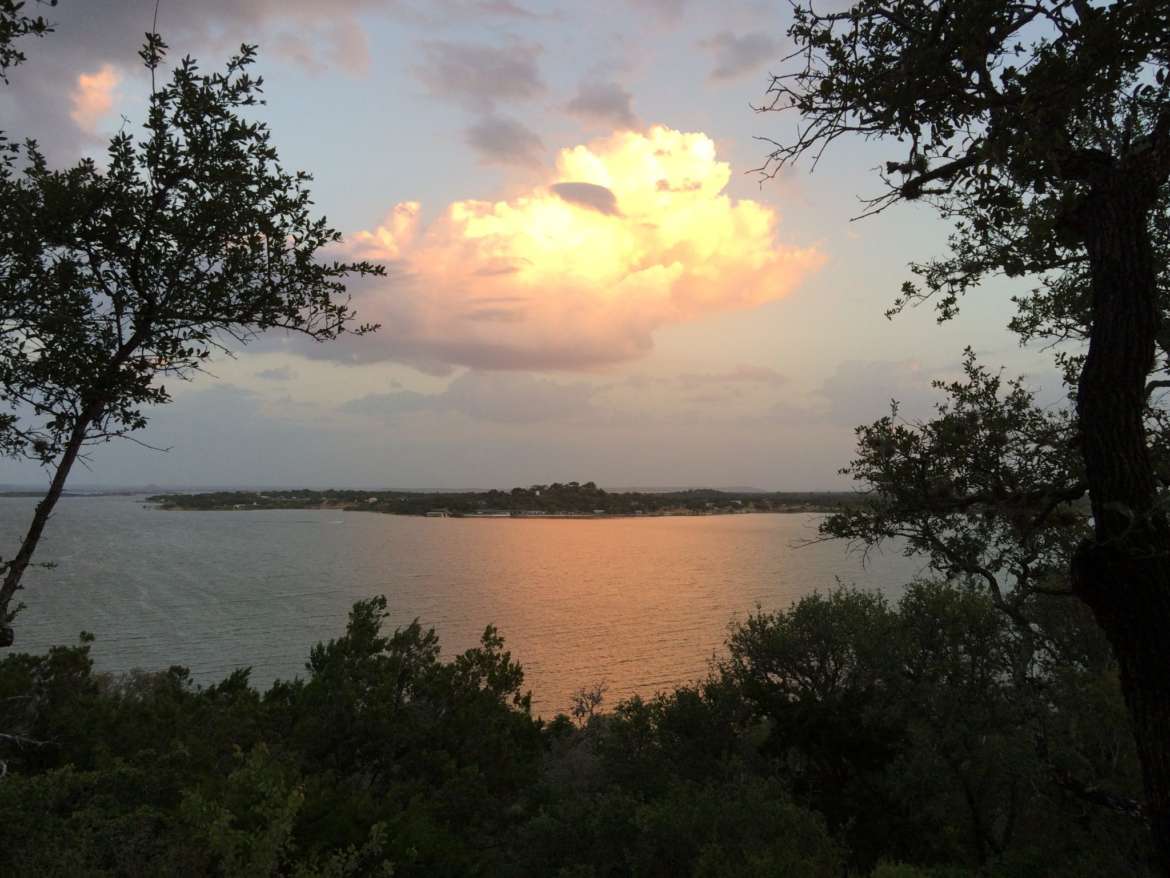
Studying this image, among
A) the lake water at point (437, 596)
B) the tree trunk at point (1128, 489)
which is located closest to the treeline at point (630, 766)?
the tree trunk at point (1128, 489)

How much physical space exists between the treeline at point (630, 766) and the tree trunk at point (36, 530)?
109cm

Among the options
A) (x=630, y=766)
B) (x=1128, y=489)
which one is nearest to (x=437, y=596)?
(x=630, y=766)

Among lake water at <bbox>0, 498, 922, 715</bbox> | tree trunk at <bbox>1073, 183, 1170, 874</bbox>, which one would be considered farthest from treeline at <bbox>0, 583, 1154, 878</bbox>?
lake water at <bbox>0, 498, 922, 715</bbox>

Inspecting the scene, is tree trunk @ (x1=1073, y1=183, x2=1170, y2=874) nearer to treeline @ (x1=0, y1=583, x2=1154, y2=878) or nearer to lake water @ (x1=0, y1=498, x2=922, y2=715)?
treeline @ (x1=0, y1=583, x2=1154, y2=878)

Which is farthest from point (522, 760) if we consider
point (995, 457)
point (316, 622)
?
point (316, 622)

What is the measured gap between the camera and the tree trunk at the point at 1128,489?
396cm

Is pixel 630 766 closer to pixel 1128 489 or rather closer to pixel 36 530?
pixel 36 530

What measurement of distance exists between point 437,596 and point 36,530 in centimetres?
5815

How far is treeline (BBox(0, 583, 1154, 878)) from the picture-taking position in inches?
361

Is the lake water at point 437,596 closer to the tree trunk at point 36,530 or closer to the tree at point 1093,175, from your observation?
the tree at point 1093,175

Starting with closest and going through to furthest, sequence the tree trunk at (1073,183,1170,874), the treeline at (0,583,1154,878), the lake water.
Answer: the tree trunk at (1073,183,1170,874) → the treeline at (0,583,1154,878) → the lake water

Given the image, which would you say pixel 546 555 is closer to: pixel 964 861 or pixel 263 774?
pixel 964 861

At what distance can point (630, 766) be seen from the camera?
1908 cm

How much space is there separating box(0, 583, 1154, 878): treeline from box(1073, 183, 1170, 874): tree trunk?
1.03 meters
